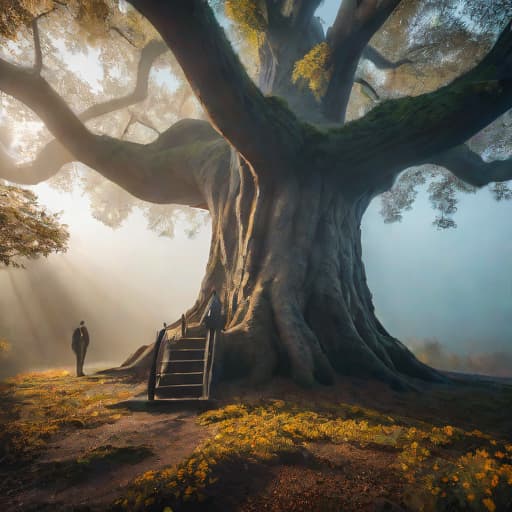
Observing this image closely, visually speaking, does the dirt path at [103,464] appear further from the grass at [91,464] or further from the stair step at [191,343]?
the stair step at [191,343]

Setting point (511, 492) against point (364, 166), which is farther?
point (364, 166)

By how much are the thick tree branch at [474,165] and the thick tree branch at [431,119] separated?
4.18m

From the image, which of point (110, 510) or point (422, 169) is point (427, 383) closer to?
point (110, 510)

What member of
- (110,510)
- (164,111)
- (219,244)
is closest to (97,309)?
(164,111)

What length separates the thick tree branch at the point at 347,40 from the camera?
7352 millimetres

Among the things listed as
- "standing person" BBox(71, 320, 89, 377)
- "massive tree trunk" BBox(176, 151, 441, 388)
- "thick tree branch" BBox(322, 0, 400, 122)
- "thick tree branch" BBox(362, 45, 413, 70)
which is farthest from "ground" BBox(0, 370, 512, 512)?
"thick tree branch" BBox(362, 45, 413, 70)

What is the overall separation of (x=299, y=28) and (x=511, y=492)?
42.0 feet

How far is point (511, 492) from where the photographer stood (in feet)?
5.82

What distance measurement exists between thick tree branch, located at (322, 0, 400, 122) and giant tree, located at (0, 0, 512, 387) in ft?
0.13

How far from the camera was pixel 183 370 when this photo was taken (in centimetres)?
548

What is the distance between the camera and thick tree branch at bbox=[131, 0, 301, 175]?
4.24 metres

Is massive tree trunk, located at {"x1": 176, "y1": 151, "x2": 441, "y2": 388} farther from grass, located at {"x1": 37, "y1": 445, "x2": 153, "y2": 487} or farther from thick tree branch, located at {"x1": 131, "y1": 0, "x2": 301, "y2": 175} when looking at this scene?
grass, located at {"x1": 37, "y1": 445, "x2": 153, "y2": 487}

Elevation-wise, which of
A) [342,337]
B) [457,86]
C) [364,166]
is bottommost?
[342,337]

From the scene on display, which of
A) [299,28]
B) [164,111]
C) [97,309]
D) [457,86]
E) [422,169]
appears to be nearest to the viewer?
[457,86]
